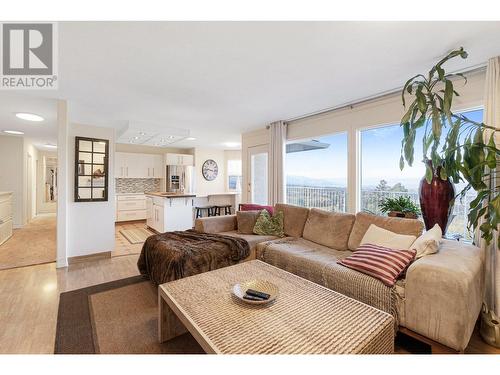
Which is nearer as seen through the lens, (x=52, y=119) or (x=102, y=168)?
(x=102, y=168)

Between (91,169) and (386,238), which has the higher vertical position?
(91,169)

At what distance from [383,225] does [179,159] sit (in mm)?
6133

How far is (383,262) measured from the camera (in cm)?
192

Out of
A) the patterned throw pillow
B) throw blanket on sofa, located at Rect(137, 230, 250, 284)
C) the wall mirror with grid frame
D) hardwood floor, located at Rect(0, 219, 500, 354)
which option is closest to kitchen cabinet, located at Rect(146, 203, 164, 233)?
hardwood floor, located at Rect(0, 219, 500, 354)

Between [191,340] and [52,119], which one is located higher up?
[52,119]

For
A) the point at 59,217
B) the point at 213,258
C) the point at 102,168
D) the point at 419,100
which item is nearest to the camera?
the point at 419,100

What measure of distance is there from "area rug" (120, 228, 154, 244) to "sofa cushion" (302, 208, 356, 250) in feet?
11.1

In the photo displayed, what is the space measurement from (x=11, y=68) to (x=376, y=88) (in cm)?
371

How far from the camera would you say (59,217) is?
3.22m

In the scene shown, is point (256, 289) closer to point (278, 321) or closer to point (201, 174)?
point (278, 321)

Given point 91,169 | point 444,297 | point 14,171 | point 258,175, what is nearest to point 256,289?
point 444,297

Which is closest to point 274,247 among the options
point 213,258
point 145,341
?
point 213,258

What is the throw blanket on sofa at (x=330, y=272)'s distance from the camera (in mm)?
1788
